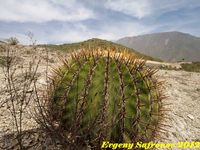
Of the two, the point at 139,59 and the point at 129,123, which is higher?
the point at 139,59

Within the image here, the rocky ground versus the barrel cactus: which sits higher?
the barrel cactus

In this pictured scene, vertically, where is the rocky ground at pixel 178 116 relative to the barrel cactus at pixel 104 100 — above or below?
below

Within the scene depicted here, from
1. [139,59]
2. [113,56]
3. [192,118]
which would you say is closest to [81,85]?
[113,56]

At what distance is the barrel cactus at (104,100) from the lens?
3.33m

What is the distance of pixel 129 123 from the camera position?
342 centimetres

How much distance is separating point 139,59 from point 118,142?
1046 mm

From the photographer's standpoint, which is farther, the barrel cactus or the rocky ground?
the rocky ground

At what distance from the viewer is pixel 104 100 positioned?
3.32 metres

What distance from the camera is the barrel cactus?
3.33 meters

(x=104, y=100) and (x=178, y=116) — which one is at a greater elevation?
(x=104, y=100)

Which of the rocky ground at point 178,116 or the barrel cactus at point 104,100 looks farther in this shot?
the rocky ground at point 178,116

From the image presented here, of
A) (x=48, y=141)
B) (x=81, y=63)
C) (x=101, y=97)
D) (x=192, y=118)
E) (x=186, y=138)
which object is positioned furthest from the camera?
(x=192, y=118)

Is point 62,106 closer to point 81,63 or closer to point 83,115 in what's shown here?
point 83,115

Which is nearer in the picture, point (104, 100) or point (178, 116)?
point (104, 100)
